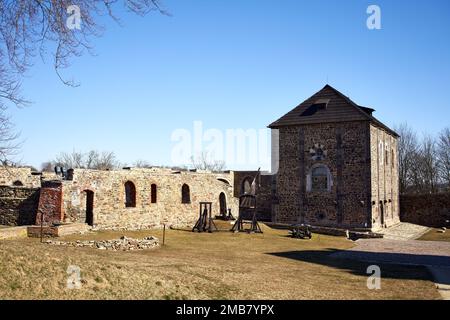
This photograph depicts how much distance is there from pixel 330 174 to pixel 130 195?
13.3 meters

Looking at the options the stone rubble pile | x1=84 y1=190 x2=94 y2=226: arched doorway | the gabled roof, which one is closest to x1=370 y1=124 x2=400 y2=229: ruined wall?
the gabled roof

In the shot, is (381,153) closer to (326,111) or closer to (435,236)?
(326,111)

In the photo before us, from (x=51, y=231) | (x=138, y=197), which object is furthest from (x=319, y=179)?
(x=51, y=231)

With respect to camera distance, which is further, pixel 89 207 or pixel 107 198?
→ pixel 107 198

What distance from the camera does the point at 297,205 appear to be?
102 feet

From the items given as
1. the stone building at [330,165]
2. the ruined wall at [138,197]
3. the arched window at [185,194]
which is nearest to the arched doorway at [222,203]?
the ruined wall at [138,197]

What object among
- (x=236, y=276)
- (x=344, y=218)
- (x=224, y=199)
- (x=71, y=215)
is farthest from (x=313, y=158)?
(x=236, y=276)

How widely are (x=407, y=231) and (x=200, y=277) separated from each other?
2401 centimetres

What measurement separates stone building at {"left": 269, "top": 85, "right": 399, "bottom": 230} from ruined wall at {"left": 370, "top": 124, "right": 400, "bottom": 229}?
67 mm

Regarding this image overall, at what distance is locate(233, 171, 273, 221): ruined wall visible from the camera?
35428 mm

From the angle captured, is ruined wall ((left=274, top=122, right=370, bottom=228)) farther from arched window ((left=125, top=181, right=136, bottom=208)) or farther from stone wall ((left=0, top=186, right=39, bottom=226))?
stone wall ((left=0, top=186, right=39, bottom=226))

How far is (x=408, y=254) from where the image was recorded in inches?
766

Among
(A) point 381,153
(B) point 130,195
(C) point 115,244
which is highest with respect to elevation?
(A) point 381,153

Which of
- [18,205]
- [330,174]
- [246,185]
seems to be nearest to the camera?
[18,205]
